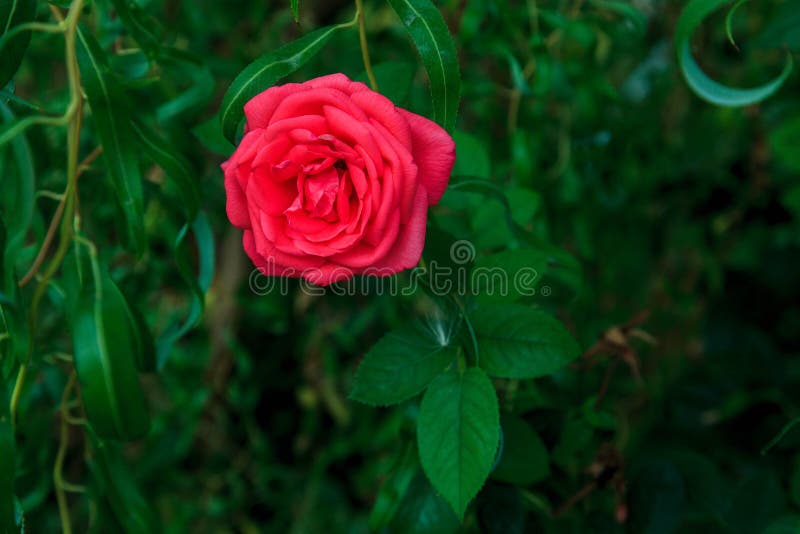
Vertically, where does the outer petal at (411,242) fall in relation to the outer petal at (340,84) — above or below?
below

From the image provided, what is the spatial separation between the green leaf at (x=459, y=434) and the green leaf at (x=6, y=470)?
0.32m

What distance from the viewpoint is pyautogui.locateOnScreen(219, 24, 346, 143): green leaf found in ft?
2.03

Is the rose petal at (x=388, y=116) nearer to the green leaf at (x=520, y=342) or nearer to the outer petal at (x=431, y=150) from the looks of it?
the outer petal at (x=431, y=150)

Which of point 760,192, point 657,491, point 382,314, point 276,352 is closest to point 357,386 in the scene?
point 657,491

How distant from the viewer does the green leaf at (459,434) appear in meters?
0.61

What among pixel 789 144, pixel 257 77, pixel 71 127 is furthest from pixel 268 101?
pixel 789 144

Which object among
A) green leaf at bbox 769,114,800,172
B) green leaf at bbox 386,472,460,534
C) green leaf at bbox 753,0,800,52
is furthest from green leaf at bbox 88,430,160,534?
green leaf at bbox 769,114,800,172

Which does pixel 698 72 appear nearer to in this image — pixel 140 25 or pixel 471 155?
pixel 471 155

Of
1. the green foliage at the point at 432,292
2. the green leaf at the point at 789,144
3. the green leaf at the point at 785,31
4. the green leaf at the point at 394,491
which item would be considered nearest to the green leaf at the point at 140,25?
the green foliage at the point at 432,292

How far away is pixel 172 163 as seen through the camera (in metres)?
0.68

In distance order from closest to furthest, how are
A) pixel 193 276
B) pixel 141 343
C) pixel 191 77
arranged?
pixel 141 343
pixel 193 276
pixel 191 77

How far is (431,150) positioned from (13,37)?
0.36 metres

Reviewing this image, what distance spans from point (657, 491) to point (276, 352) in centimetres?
85

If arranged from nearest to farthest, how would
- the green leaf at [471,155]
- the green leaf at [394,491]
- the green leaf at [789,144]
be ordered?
the green leaf at [394,491]
the green leaf at [471,155]
the green leaf at [789,144]
